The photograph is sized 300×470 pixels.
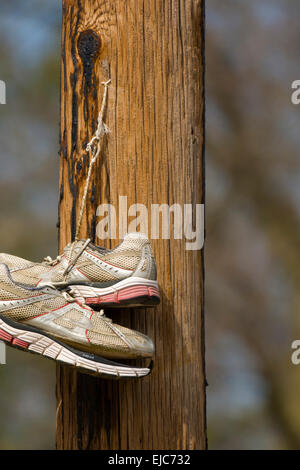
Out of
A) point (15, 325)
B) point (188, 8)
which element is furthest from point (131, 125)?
point (15, 325)

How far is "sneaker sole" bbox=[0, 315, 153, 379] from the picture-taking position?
1253 millimetres

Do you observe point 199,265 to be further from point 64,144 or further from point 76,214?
point 64,144

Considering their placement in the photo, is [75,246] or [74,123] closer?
[75,246]

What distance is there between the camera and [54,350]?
4.12 feet

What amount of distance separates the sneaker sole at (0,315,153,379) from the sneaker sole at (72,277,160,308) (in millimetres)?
118

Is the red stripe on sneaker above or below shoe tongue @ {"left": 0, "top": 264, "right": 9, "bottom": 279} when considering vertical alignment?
below

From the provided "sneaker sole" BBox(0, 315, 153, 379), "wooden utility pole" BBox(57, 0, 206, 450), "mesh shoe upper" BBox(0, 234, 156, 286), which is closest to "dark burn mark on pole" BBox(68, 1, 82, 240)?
"wooden utility pole" BBox(57, 0, 206, 450)

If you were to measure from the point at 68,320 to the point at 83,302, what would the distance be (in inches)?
2.3

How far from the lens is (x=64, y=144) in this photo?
1.52 metres

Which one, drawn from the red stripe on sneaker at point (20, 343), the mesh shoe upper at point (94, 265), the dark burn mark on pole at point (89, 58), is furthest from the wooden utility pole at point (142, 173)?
the red stripe on sneaker at point (20, 343)

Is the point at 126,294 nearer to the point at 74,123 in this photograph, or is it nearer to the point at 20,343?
the point at 20,343

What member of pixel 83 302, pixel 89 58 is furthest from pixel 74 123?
pixel 83 302

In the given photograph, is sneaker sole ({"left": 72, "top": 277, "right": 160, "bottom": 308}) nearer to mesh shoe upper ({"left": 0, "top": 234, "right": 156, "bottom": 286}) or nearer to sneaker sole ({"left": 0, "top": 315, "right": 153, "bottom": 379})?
mesh shoe upper ({"left": 0, "top": 234, "right": 156, "bottom": 286})

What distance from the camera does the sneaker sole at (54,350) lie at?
4.11ft
